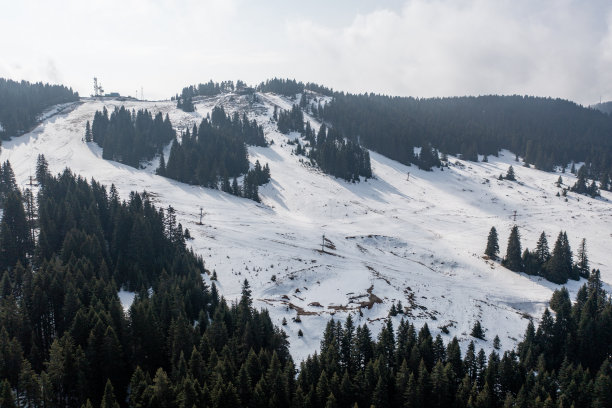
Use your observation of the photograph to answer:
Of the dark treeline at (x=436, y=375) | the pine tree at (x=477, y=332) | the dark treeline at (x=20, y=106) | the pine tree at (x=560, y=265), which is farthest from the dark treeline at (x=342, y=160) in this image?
the dark treeline at (x=20, y=106)

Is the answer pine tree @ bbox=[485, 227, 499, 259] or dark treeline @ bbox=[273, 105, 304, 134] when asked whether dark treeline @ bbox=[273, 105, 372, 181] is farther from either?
pine tree @ bbox=[485, 227, 499, 259]

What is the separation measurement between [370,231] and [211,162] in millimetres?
60811

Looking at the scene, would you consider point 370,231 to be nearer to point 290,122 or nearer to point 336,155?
point 336,155

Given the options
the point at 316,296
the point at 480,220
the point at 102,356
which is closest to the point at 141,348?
the point at 102,356

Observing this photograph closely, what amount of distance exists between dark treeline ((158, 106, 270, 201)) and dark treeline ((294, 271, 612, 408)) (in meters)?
74.3

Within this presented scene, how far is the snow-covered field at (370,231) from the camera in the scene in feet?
194

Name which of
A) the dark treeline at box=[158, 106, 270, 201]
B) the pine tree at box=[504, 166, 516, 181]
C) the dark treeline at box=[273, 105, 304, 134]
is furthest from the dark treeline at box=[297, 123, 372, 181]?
the pine tree at box=[504, 166, 516, 181]

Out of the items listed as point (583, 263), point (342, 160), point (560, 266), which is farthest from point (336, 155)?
point (583, 263)

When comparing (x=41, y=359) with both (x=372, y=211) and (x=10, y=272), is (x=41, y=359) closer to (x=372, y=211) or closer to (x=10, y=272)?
(x=10, y=272)

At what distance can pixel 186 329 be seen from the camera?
3903 cm

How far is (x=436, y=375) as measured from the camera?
37812 millimetres

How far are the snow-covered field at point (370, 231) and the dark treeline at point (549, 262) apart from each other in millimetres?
2598

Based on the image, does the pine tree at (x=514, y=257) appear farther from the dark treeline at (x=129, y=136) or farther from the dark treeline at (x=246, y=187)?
the dark treeline at (x=129, y=136)

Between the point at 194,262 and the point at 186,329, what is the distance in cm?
2416
